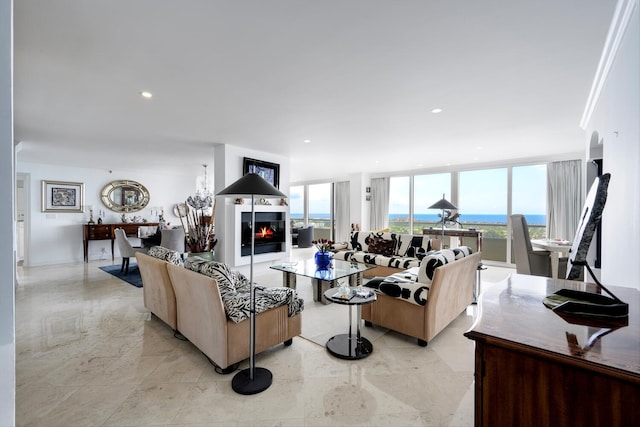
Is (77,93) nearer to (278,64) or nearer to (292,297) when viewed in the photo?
(278,64)

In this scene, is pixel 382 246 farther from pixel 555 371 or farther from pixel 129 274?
pixel 129 274

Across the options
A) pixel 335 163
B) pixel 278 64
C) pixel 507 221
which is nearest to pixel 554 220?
pixel 507 221

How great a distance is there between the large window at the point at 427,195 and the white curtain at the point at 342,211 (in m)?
2.04

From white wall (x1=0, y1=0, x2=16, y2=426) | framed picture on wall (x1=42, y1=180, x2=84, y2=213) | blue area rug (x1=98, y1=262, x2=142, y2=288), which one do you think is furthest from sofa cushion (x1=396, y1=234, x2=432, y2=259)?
framed picture on wall (x1=42, y1=180, x2=84, y2=213)

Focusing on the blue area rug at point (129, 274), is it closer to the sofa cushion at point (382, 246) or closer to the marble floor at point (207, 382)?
the marble floor at point (207, 382)

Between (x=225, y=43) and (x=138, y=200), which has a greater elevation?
(x=225, y=43)

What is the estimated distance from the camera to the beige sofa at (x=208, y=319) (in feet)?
7.09

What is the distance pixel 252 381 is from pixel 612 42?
11.5 feet

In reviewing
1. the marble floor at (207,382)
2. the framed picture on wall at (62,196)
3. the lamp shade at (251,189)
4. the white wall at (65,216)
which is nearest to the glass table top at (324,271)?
the marble floor at (207,382)

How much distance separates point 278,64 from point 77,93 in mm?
2133

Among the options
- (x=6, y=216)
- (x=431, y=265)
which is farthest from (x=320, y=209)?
(x=6, y=216)

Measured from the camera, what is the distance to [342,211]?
9023 mm

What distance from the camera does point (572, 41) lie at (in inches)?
77.3

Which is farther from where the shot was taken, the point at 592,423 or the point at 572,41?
the point at 572,41
